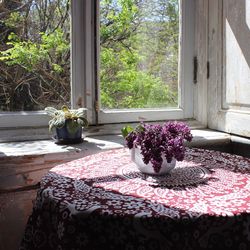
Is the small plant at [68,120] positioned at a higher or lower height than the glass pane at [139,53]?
lower

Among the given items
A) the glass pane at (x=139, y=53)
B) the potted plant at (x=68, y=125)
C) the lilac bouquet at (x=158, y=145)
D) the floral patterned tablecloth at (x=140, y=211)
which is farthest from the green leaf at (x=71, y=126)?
the lilac bouquet at (x=158, y=145)

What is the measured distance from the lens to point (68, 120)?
1.71m

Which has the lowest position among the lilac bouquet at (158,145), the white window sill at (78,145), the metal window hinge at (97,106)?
the white window sill at (78,145)

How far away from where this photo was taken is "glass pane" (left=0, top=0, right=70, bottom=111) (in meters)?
1.82

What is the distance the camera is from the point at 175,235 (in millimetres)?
832

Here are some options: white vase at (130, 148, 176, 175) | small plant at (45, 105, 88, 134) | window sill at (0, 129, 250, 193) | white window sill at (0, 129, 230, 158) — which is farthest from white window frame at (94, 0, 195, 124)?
white vase at (130, 148, 176, 175)

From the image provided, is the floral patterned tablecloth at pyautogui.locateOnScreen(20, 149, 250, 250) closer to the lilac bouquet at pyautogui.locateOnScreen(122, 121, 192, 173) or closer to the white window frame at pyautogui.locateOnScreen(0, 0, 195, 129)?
the lilac bouquet at pyautogui.locateOnScreen(122, 121, 192, 173)

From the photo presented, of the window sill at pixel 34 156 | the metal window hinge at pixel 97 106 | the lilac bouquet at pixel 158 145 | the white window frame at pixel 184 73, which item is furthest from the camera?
the white window frame at pixel 184 73

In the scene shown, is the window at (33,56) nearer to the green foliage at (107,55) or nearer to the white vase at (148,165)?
the green foliage at (107,55)

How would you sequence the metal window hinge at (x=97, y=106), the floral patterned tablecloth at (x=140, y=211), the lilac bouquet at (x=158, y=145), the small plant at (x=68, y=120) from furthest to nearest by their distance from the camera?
the metal window hinge at (x=97, y=106), the small plant at (x=68, y=120), the lilac bouquet at (x=158, y=145), the floral patterned tablecloth at (x=140, y=211)

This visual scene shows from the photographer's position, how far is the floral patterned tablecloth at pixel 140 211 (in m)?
0.83

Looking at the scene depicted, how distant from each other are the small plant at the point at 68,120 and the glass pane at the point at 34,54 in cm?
17

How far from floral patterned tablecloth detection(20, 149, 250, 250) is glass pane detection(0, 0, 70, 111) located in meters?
0.79

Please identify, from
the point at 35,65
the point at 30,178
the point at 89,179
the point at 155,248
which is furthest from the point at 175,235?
the point at 35,65
